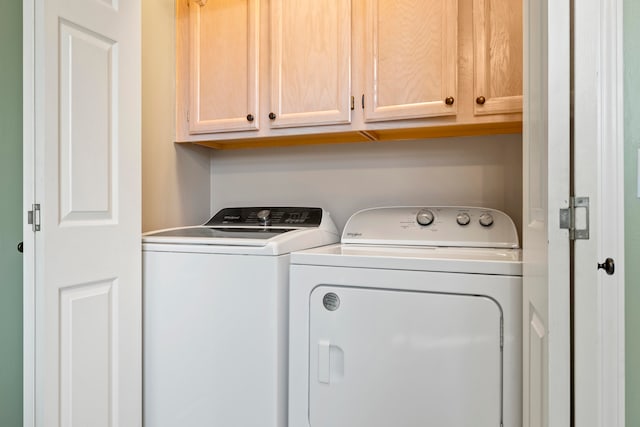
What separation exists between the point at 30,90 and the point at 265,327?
1031 mm

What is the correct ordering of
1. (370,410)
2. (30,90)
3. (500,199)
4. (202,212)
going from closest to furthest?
1. (30,90)
2. (370,410)
3. (500,199)
4. (202,212)

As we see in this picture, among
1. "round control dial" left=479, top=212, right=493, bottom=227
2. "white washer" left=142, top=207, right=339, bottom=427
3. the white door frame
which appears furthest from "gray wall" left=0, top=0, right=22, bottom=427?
"round control dial" left=479, top=212, right=493, bottom=227

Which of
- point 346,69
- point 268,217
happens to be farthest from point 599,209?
point 268,217

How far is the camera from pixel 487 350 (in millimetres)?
1175

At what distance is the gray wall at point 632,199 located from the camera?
0.79 m

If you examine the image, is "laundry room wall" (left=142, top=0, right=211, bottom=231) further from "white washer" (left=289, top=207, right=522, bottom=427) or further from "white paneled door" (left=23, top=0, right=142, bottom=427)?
"white washer" (left=289, top=207, right=522, bottom=427)

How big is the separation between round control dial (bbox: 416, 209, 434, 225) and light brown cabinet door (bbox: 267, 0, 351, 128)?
1.71ft

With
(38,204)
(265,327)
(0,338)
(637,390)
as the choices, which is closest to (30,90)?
(38,204)

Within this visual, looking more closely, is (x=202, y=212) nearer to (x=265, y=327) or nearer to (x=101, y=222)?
(x=101, y=222)

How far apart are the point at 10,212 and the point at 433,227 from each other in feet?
5.18

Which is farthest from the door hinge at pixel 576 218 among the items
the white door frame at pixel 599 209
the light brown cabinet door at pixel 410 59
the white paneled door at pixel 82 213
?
the white paneled door at pixel 82 213

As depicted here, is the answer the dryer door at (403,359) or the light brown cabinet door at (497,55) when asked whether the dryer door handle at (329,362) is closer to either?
the dryer door at (403,359)

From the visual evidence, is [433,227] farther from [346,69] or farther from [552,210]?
[552,210]

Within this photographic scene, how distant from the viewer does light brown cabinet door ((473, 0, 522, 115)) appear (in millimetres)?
1492
